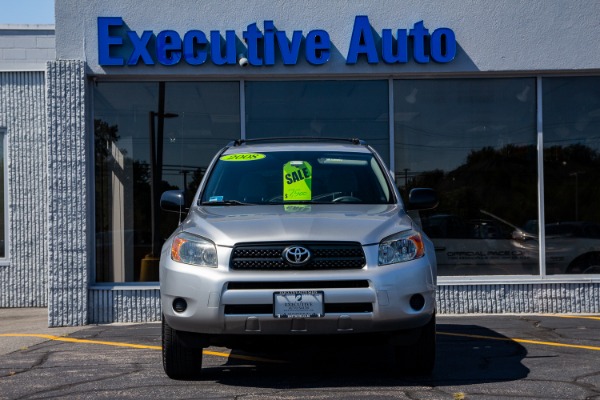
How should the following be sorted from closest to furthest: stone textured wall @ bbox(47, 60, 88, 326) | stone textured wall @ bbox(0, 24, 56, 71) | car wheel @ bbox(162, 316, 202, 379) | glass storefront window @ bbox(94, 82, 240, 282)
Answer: car wheel @ bbox(162, 316, 202, 379)
stone textured wall @ bbox(47, 60, 88, 326)
glass storefront window @ bbox(94, 82, 240, 282)
stone textured wall @ bbox(0, 24, 56, 71)

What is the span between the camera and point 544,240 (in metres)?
11.5

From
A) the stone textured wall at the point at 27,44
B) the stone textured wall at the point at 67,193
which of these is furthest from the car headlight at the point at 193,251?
the stone textured wall at the point at 27,44

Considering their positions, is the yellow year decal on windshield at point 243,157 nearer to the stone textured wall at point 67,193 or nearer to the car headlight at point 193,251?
the car headlight at point 193,251

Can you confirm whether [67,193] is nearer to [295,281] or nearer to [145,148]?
[145,148]

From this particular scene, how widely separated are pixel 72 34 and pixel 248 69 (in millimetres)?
2069

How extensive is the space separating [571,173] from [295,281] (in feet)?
21.5

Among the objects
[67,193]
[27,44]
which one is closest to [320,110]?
[67,193]

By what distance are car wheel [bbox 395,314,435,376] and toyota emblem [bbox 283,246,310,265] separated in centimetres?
104

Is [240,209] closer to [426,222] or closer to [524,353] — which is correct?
[524,353]

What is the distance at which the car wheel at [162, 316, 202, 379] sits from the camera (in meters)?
6.51

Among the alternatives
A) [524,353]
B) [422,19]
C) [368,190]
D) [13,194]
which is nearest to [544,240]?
[422,19]

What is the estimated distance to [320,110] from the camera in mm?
11445

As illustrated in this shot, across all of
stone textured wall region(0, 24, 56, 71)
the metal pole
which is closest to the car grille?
the metal pole

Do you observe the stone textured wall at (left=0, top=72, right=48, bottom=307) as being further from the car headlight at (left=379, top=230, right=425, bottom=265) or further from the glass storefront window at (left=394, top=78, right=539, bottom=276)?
the car headlight at (left=379, top=230, right=425, bottom=265)
